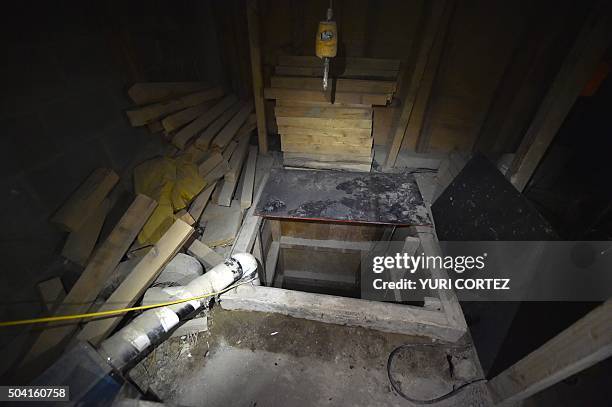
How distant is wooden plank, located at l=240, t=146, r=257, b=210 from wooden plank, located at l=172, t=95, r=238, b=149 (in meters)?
0.82

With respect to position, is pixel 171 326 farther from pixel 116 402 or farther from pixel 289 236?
pixel 289 236

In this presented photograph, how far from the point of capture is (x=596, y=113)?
3.03 m

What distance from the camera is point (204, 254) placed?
308cm

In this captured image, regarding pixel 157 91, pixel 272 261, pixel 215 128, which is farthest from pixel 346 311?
pixel 157 91

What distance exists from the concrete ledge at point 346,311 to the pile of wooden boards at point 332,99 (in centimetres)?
247

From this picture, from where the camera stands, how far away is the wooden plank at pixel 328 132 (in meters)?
4.04

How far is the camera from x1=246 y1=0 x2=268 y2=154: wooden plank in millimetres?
3293

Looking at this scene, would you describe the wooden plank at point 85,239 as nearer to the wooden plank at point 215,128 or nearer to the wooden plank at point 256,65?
the wooden plank at point 215,128

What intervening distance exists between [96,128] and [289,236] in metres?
2.96

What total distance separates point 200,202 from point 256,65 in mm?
2022

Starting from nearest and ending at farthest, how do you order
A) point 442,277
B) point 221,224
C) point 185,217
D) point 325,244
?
point 442,277 → point 185,217 → point 221,224 → point 325,244

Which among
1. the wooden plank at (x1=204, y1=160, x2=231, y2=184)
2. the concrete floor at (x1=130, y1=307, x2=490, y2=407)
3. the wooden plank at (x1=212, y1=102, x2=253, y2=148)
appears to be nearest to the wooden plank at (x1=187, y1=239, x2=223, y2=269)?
the concrete floor at (x1=130, y1=307, x2=490, y2=407)
